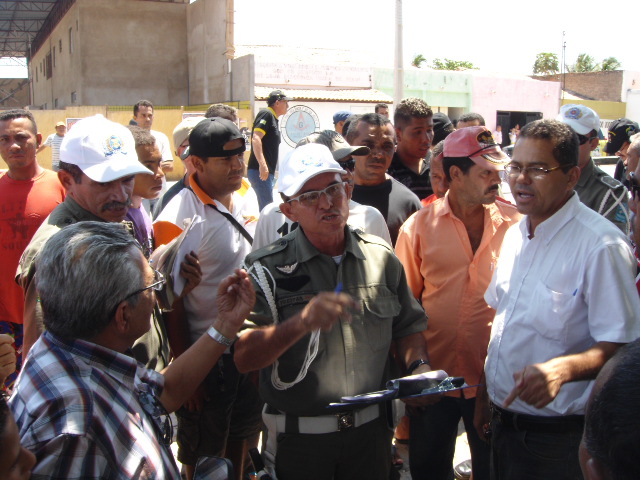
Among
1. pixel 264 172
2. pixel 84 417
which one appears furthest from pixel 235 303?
pixel 264 172

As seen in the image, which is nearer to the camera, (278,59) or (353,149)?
(353,149)

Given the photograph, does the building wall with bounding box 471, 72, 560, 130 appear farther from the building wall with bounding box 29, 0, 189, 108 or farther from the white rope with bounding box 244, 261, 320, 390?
the white rope with bounding box 244, 261, 320, 390

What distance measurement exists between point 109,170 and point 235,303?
3.02ft

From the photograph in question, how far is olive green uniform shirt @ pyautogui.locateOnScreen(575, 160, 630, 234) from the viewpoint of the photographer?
146 inches

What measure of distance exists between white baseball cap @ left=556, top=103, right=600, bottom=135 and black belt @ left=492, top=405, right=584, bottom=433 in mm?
2664

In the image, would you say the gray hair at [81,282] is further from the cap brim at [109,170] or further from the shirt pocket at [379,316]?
the shirt pocket at [379,316]

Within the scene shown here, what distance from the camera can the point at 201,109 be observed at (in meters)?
24.0

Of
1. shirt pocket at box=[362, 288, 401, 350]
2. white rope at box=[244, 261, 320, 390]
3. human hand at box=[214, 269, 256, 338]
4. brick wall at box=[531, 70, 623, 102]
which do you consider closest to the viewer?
human hand at box=[214, 269, 256, 338]

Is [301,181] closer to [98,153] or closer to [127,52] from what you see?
[98,153]

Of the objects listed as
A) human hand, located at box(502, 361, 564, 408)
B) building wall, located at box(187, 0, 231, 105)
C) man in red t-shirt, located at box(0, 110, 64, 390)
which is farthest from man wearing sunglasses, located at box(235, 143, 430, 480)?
building wall, located at box(187, 0, 231, 105)

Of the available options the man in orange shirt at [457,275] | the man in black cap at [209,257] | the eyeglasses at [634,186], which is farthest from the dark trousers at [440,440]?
the eyeglasses at [634,186]

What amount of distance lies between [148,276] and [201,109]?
76.4ft

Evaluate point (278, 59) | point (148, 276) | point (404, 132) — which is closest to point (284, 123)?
point (278, 59)

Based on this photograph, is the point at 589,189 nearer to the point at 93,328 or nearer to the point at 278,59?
the point at 93,328
